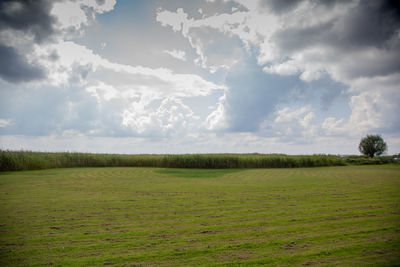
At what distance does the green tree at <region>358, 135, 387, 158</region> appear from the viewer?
44.1 m

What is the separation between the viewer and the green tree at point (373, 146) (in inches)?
1735

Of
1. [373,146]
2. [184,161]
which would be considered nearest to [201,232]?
[184,161]

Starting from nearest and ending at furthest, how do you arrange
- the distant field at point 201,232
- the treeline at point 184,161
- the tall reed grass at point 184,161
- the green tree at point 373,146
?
the distant field at point 201,232 → the treeline at point 184,161 → the tall reed grass at point 184,161 → the green tree at point 373,146

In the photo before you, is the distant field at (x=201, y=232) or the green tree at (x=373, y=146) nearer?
the distant field at (x=201, y=232)

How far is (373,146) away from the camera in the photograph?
146ft

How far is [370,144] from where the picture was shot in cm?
4494

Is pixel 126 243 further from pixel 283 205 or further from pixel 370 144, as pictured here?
pixel 370 144

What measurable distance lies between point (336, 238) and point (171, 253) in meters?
2.53

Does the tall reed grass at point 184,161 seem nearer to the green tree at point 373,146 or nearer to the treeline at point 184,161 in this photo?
the treeline at point 184,161

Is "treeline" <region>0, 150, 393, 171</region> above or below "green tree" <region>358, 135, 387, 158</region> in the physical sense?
below

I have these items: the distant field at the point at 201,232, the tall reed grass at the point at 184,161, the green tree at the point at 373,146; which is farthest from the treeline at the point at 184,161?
the green tree at the point at 373,146

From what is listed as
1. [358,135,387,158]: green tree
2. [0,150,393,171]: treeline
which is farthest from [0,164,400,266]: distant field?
[358,135,387,158]: green tree

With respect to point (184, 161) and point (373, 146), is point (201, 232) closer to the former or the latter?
point (184, 161)

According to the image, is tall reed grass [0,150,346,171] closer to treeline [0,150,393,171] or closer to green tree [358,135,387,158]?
treeline [0,150,393,171]
